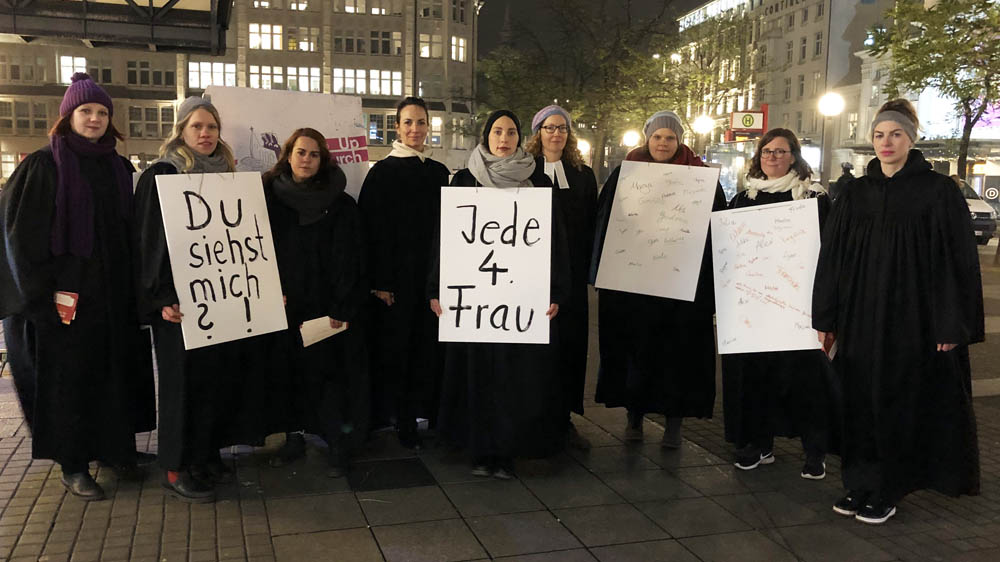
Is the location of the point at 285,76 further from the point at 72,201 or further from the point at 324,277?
the point at 72,201

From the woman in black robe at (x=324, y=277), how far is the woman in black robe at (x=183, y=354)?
1.23ft

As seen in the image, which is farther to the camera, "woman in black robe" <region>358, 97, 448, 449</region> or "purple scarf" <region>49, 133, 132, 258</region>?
"woman in black robe" <region>358, 97, 448, 449</region>

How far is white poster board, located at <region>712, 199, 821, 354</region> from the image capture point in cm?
518

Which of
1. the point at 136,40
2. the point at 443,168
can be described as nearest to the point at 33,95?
the point at 136,40

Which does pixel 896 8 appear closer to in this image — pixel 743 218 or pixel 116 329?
pixel 743 218

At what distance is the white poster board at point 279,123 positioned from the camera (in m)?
6.17

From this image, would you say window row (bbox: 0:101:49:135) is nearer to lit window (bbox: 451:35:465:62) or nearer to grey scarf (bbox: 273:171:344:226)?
lit window (bbox: 451:35:465:62)

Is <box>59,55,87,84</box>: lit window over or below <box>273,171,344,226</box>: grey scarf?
over

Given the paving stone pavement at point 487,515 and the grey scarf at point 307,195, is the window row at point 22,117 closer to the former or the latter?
the grey scarf at point 307,195

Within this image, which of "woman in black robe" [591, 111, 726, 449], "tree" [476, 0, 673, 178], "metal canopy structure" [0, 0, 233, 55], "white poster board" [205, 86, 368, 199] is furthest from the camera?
"tree" [476, 0, 673, 178]

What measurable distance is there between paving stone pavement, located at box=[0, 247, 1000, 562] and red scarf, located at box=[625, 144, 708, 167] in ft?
6.49

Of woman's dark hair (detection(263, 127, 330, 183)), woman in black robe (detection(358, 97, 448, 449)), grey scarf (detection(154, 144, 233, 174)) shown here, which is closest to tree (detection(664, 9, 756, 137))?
woman in black robe (detection(358, 97, 448, 449))

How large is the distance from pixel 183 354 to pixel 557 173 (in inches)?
102

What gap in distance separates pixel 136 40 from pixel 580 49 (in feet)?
65.6
